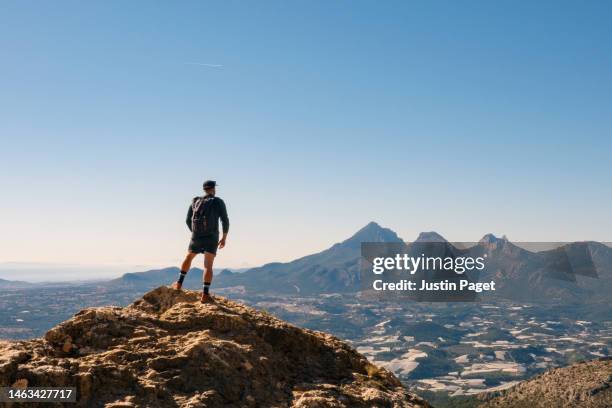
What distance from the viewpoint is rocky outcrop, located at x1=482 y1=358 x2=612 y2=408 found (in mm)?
108331

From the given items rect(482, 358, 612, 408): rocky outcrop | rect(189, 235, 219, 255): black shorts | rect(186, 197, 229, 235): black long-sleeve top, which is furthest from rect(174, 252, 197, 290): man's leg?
rect(482, 358, 612, 408): rocky outcrop

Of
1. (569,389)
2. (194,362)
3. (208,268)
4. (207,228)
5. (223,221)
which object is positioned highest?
(223,221)

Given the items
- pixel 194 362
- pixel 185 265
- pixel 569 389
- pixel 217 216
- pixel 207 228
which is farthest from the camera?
pixel 569 389

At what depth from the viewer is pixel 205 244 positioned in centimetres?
1327

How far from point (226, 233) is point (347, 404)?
542 cm

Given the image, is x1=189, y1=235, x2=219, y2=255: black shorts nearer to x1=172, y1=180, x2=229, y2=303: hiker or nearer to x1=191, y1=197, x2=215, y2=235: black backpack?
x1=172, y1=180, x2=229, y2=303: hiker


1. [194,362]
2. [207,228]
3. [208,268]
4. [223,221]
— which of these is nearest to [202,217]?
[207,228]

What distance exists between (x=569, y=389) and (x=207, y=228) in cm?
12663

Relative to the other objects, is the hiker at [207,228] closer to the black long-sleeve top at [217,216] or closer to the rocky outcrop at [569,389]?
the black long-sleeve top at [217,216]

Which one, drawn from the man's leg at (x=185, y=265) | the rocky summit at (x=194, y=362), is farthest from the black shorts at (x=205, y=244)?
the rocky summit at (x=194, y=362)

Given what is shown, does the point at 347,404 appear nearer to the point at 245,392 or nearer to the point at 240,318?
the point at 245,392

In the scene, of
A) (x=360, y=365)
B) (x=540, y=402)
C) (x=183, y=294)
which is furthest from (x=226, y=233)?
(x=540, y=402)

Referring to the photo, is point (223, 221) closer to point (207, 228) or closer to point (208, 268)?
point (207, 228)

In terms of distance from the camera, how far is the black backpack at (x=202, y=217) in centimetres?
1320
